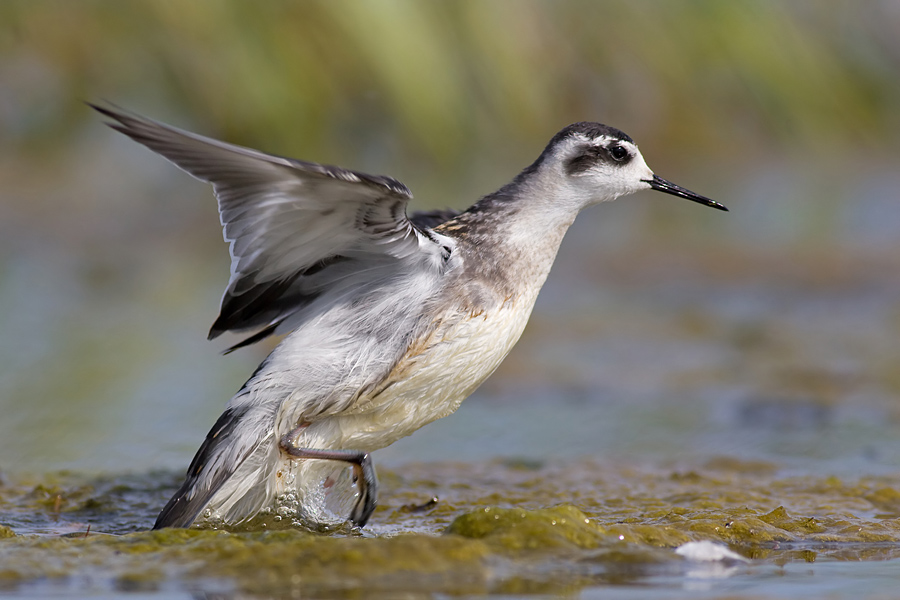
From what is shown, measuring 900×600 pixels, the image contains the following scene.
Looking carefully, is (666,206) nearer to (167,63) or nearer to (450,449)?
Answer: (167,63)

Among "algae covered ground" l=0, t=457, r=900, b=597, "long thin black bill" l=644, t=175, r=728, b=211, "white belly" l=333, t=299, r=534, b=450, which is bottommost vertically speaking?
"algae covered ground" l=0, t=457, r=900, b=597

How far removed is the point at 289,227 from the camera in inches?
185

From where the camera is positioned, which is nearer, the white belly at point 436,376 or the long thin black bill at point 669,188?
the white belly at point 436,376

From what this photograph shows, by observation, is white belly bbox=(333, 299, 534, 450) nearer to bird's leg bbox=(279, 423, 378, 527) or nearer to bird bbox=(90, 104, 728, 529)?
bird bbox=(90, 104, 728, 529)

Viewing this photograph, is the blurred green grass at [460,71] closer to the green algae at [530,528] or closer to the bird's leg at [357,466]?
the bird's leg at [357,466]

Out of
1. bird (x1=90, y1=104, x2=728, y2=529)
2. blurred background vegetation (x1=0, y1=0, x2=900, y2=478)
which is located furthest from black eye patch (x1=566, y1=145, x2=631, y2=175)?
blurred background vegetation (x1=0, y1=0, x2=900, y2=478)

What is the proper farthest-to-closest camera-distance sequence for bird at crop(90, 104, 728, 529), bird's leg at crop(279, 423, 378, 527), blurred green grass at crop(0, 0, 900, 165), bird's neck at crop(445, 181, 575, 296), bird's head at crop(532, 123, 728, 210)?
1. blurred green grass at crop(0, 0, 900, 165)
2. bird's head at crop(532, 123, 728, 210)
3. bird's neck at crop(445, 181, 575, 296)
4. bird's leg at crop(279, 423, 378, 527)
5. bird at crop(90, 104, 728, 529)

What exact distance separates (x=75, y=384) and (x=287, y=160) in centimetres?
366

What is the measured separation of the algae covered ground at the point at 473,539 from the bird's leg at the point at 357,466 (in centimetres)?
10

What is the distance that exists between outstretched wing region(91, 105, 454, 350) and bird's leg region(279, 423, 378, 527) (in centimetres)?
49

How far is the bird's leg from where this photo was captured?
16.2 ft

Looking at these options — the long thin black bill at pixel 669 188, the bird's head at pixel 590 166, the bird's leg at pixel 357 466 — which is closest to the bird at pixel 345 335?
the bird's leg at pixel 357 466

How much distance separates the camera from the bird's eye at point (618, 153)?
545cm

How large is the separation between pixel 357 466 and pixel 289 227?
3.30 feet
